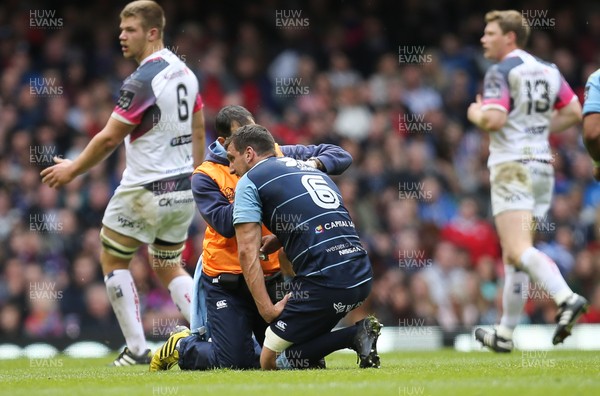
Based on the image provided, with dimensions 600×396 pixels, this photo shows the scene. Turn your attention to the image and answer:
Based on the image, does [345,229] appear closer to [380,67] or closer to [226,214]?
[226,214]

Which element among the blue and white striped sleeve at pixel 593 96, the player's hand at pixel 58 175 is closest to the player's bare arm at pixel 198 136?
the player's hand at pixel 58 175

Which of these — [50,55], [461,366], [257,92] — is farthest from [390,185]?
[461,366]

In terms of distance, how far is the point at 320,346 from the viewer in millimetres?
7355

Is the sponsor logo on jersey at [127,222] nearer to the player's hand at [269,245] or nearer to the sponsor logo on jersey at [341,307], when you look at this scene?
the player's hand at [269,245]

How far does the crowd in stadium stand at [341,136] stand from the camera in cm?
1370

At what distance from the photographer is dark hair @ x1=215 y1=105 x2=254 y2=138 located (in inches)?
309

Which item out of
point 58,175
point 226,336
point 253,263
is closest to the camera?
point 253,263

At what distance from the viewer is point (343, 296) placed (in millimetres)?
7188

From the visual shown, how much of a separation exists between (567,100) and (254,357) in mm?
3944

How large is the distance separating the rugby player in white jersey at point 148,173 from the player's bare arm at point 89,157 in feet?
0.38

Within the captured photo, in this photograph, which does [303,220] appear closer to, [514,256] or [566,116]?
[514,256]

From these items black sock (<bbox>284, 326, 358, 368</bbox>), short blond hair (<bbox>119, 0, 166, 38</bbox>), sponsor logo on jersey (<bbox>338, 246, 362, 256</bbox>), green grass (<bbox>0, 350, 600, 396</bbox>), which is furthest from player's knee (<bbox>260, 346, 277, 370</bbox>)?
short blond hair (<bbox>119, 0, 166, 38</bbox>)

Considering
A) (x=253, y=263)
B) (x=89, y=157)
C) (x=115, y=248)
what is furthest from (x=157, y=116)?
(x=253, y=263)

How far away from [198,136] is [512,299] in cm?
306
